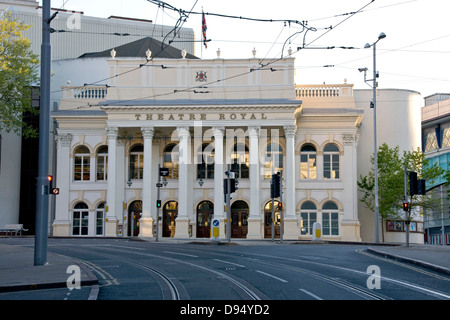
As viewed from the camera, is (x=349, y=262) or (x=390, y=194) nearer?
(x=349, y=262)

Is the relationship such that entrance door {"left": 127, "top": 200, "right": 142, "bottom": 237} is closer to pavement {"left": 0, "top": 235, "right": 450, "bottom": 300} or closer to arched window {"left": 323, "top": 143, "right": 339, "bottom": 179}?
arched window {"left": 323, "top": 143, "right": 339, "bottom": 179}

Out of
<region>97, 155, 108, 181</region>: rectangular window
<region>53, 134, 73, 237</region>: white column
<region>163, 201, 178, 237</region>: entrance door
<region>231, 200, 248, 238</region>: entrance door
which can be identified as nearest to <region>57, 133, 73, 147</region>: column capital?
<region>53, 134, 73, 237</region>: white column

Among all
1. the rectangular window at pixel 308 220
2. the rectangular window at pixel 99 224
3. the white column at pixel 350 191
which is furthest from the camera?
the rectangular window at pixel 99 224

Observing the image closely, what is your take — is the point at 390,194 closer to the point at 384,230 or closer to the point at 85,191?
the point at 384,230

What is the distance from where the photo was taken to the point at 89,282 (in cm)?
1675

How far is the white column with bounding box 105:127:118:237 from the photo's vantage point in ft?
167

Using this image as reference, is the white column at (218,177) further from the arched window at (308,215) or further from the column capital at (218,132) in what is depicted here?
the arched window at (308,215)

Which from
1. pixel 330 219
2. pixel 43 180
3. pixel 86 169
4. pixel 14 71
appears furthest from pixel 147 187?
pixel 43 180

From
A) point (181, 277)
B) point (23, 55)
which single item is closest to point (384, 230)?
point (23, 55)

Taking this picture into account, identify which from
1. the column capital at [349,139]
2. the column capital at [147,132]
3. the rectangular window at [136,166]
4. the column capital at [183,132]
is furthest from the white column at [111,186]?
the column capital at [349,139]

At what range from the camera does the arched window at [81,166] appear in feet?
178

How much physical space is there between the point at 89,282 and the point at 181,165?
34.6m

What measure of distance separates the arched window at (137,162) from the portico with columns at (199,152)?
8cm
